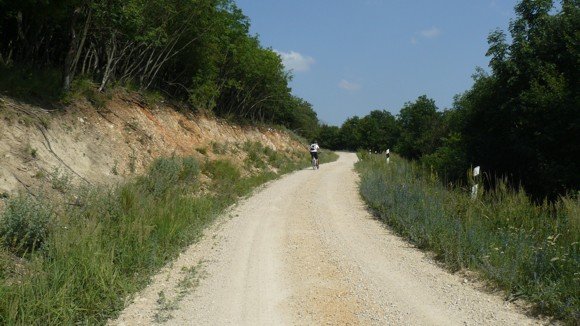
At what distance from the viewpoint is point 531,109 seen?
18562mm

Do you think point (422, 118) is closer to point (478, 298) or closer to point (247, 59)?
point (247, 59)

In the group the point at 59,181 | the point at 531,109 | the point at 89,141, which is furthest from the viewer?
the point at 531,109

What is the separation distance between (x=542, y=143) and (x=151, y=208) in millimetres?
15994

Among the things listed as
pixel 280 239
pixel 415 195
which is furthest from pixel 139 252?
pixel 415 195

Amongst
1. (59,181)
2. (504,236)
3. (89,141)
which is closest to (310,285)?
(504,236)

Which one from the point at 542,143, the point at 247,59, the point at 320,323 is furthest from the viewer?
the point at 247,59

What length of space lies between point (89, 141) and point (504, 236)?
1253cm

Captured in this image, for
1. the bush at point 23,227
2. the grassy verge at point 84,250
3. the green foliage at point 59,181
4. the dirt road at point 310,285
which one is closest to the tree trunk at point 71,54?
the green foliage at point 59,181

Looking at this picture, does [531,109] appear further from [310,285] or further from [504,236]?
[310,285]

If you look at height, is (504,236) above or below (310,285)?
above

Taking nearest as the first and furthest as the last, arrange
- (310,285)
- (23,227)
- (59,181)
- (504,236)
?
1. (310,285)
2. (23,227)
3. (504,236)
4. (59,181)

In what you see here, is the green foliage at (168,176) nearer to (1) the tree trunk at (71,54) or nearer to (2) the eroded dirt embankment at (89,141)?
(2) the eroded dirt embankment at (89,141)

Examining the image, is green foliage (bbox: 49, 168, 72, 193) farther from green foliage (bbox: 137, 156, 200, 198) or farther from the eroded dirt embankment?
green foliage (bbox: 137, 156, 200, 198)

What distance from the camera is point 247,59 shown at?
3556 centimetres
